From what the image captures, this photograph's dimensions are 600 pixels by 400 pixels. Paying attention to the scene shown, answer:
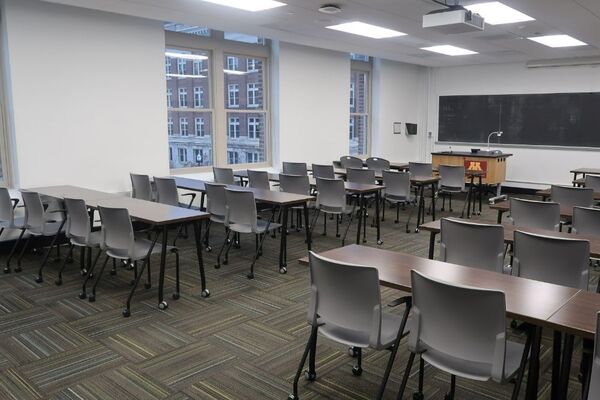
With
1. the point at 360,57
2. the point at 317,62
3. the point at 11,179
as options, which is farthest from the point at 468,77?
the point at 11,179

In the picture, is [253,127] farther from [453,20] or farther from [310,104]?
[453,20]

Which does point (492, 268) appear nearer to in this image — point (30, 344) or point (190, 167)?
point (30, 344)

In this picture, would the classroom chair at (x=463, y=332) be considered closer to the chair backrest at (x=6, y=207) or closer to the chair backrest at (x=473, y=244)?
the chair backrest at (x=473, y=244)

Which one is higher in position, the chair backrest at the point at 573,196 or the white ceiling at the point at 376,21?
the white ceiling at the point at 376,21

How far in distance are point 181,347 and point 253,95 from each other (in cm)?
602

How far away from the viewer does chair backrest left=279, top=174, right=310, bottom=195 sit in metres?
6.29

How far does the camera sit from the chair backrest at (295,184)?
6289 millimetres

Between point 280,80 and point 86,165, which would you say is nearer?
point 86,165

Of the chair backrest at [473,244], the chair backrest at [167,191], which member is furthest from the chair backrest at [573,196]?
the chair backrest at [167,191]

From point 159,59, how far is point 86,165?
1.79 m

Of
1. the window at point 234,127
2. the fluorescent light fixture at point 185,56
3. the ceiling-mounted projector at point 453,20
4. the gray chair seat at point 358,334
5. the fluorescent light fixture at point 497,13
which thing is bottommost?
the gray chair seat at point 358,334

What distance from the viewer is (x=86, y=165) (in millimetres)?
6383

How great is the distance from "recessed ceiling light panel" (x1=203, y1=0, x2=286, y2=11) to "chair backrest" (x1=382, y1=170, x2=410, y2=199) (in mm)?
2730

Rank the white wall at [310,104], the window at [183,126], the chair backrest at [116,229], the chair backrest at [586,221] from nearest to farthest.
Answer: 1. the chair backrest at [116,229]
2. the chair backrest at [586,221]
3. the window at [183,126]
4. the white wall at [310,104]
